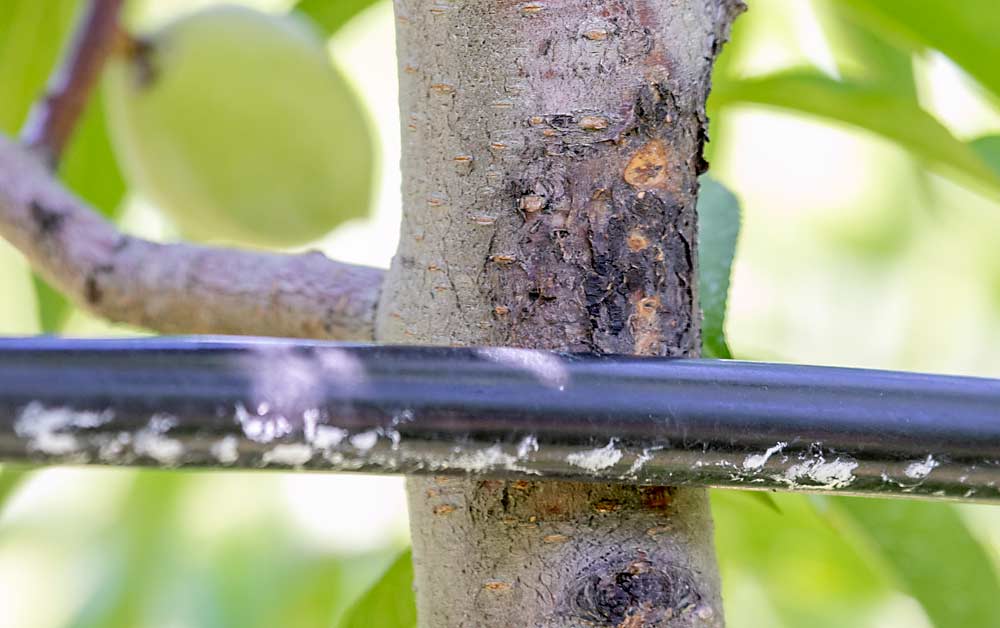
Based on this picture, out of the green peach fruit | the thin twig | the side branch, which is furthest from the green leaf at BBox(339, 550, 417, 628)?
the green peach fruit

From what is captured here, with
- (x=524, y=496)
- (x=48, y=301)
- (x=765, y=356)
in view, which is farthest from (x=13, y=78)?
(x=524, y=496)

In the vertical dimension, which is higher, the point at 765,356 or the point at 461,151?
the point at 461,151

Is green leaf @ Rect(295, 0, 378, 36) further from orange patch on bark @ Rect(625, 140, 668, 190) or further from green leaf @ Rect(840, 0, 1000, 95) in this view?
orange patch on bark @ Rect(625, 140, 668, 190)

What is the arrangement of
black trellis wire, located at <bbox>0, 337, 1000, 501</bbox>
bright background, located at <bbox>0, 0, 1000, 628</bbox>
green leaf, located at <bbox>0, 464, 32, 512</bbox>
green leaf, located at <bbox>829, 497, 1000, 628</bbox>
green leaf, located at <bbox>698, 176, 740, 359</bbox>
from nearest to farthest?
1. black trellis wire, located at <bbox>0, 337, 1000, 501</bbox>
2. green leaf, located at <bbox>698, 176, 740, 359</bbox>
3. green leaf, located at <bbox>829, 497, 1000, 628</bbox>
4. green leaf, located at <bbox>0, 464, 32, 512</bbox>
5. bright background, located at <bbox>0, 0, 1000, 628</bbox>

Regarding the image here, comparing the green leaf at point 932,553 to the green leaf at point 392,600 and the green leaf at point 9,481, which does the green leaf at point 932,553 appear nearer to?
the green leaf at point 392,600

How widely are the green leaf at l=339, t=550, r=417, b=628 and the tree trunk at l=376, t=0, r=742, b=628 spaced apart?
101 millimetres

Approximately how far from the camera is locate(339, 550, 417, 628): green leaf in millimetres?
360

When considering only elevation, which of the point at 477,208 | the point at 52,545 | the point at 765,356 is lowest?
the point at 52,545

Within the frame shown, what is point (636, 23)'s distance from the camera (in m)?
0.25

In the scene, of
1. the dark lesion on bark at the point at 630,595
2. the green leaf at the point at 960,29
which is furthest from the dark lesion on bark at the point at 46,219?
the green leaf at the point at 960,29

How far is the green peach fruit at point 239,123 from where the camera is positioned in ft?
2.26

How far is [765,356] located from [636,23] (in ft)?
0.99

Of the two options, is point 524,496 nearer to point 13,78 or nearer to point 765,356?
point 765,356

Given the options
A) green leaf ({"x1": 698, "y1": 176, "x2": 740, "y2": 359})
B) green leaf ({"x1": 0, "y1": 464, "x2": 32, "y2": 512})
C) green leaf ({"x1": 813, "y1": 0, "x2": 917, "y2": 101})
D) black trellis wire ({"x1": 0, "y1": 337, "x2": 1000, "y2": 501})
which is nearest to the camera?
black trellis wire ({"x1": 0, "y1": 337, "x2": 1000, "y2": 501})
